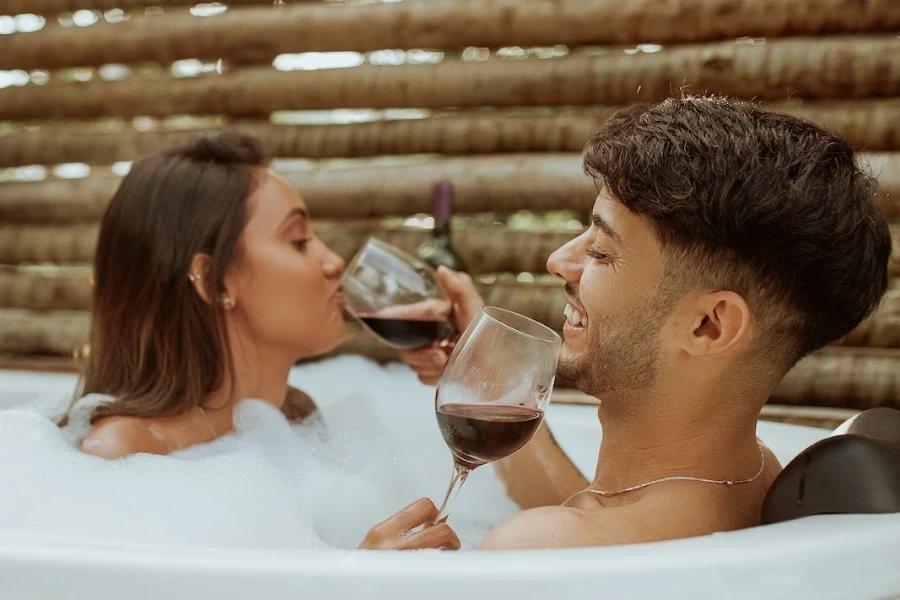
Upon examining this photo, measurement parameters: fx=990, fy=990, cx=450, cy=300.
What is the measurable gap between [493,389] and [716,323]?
1.00 ft

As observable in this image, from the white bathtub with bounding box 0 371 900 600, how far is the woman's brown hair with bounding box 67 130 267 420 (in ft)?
3.14

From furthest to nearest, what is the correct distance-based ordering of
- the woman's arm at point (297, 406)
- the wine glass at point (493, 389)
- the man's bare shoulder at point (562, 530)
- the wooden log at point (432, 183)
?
1. the wooden log at point (432, 183)
2. the woman's arm at point (297, 406)
3. the wine glass at point (493, 389)
4. the man's bare shoulder at point (562, 530)

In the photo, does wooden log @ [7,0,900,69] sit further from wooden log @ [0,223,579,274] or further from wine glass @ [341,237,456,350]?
wine glass @ [341,237,456,350]

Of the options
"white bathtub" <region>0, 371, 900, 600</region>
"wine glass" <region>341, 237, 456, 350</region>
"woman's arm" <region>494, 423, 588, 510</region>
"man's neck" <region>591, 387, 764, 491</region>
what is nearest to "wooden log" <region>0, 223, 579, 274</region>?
"wine glass" <region>341, 237, 456, 350</region>

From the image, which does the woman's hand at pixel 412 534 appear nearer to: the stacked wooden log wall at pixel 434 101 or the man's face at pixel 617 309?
the man's face at pixel 617 309

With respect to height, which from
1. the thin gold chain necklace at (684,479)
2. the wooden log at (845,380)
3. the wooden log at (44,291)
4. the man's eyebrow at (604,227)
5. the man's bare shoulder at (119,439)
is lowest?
the wooden log at (44,291)

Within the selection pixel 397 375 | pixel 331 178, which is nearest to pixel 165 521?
pixel 397 375

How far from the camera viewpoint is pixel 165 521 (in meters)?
1.54

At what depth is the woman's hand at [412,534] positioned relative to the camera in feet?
4.39

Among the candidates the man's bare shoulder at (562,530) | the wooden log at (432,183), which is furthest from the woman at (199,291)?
the man's bare shoulder at (562,530)

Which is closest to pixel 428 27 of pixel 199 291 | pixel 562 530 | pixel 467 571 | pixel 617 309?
pixel 199 291

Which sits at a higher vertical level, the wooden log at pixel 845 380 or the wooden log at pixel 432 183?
the wooden log at pixel 432 183

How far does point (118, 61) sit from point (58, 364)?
1.10 meters

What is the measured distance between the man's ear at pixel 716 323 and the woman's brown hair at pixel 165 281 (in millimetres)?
1180
